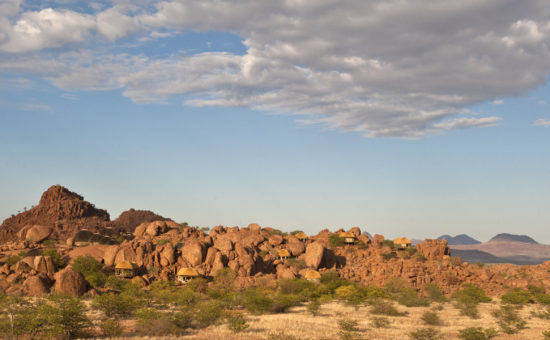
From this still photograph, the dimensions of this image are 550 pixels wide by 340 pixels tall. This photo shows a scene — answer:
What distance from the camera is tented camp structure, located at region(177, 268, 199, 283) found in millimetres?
52222

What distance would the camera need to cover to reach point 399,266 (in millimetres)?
55344

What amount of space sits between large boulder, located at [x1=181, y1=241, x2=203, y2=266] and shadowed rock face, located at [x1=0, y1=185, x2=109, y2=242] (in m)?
41.8

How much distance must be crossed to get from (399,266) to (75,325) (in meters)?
41.4

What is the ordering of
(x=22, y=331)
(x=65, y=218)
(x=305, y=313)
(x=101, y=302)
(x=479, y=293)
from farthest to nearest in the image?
(x=65, y=218)
(x=479, y=293)
(x=305, y=313)
(x=101, y=302)
(x=22, y=331)

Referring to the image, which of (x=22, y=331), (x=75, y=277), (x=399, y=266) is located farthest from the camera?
(x=399, y=266)

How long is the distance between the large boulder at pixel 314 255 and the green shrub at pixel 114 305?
109ft

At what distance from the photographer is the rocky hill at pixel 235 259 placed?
48.5 metres

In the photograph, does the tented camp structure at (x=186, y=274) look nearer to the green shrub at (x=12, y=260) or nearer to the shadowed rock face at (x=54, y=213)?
the green shrub at (x=12, y=260)

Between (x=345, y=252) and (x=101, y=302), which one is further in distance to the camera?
(x=345, y=252)

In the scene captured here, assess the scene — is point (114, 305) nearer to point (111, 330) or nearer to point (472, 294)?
point (111, 330)

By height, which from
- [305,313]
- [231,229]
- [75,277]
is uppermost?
[231,229]

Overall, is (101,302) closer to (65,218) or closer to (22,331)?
(22,331)

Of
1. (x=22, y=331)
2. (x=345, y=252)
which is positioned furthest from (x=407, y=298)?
(x=22, y=331)

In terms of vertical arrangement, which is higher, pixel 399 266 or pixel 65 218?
pixel 65 218
